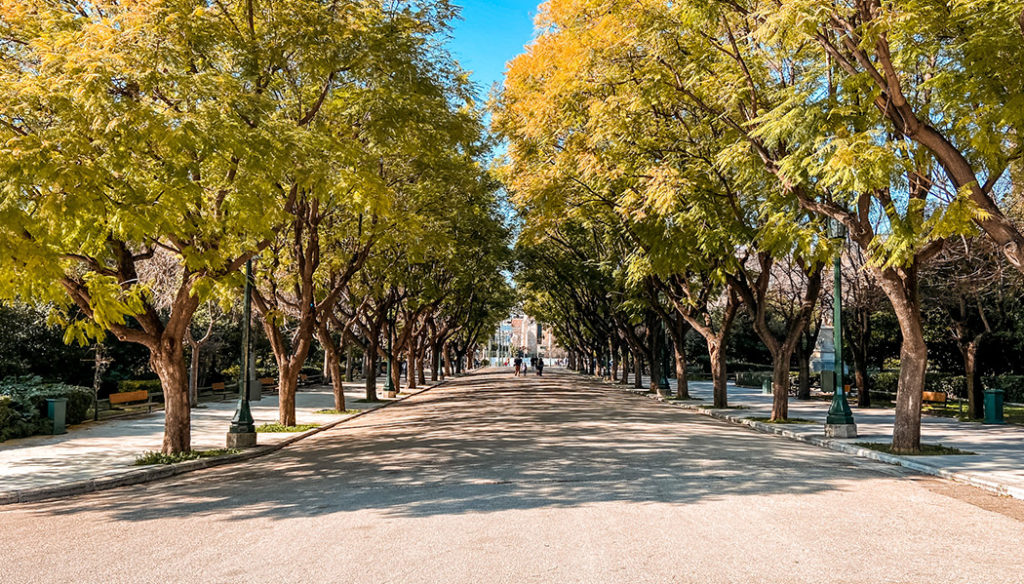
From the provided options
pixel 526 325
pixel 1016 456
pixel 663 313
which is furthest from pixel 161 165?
pixel 526 325

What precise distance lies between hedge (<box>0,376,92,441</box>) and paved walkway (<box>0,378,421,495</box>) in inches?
14.4

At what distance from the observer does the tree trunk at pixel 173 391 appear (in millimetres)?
13711

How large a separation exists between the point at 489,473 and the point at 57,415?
12837mm

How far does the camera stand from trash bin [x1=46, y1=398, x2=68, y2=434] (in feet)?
60.3

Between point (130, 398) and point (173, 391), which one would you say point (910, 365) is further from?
point (130, 398)

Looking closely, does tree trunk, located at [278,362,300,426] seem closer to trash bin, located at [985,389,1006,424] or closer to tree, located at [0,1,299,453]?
tree, located at [0,1,299,453]

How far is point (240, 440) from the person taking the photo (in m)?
15.6

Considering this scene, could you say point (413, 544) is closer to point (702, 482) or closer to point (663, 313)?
point (702, 482)

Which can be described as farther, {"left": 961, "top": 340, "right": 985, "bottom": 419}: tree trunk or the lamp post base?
{"left": 961, "top": 340, "right": 985, "bottom": 419}: tree trunk

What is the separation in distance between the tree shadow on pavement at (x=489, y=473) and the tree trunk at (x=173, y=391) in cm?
131

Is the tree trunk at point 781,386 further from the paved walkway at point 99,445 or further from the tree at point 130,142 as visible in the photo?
the tree at point 130,142

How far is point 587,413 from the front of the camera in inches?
958

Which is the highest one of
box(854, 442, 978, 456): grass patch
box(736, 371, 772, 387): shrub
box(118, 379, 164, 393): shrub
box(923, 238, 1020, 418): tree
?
box(923, 238, 1020, 418): tree

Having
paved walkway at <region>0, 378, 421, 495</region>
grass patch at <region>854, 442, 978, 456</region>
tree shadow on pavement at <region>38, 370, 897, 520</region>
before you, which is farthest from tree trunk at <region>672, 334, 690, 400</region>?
grass patch at <region>854, 442, 978, 456</region>
